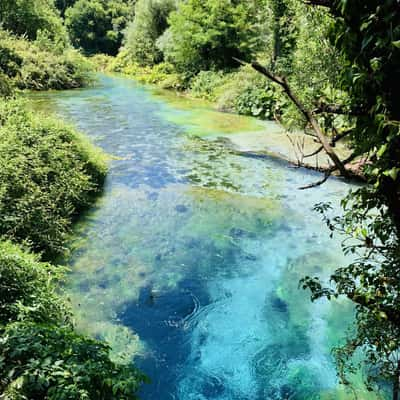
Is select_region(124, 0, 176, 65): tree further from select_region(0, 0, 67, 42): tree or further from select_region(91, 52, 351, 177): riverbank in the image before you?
select_region(0, 0, 67, 42): tree

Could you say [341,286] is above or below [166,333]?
above

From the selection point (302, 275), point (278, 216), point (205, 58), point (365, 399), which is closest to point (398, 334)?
point (365, 399)

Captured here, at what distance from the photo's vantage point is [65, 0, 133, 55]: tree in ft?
176

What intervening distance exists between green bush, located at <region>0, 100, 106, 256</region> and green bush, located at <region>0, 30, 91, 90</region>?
17.1 metres

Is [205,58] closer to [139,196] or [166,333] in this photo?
[139,196]

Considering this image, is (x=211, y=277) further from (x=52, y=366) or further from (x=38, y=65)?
(x=38, y=65)

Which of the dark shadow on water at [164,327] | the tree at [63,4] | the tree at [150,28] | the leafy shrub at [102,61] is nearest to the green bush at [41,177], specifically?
the dark shadow on water at [164,327]

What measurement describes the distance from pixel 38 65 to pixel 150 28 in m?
14.2

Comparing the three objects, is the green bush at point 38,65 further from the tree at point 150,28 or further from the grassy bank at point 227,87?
the tree at point 150,28

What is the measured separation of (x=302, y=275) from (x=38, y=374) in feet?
15.7

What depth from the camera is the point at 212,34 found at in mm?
25562

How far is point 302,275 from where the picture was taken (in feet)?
21.6

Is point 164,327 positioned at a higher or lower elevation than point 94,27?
lower

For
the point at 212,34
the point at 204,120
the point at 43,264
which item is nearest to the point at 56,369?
the point at 43,264
